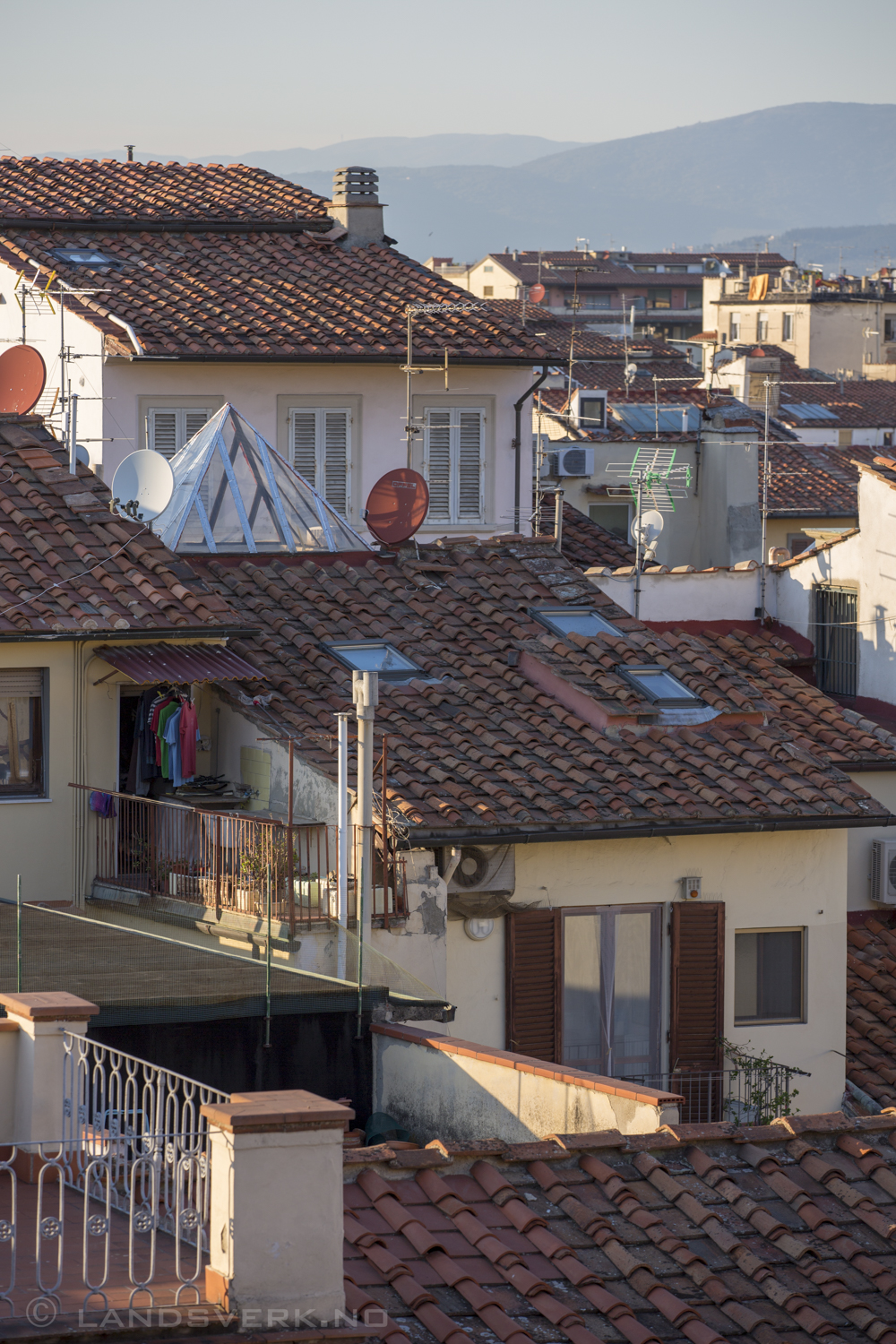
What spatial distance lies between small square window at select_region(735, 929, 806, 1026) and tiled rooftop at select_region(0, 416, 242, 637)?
6016 mm

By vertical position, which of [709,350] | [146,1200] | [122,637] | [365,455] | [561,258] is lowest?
[146,1200]

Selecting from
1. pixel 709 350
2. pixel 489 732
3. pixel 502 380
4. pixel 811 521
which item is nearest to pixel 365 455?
pixel 502 380

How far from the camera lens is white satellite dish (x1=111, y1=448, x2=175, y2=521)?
21.5m

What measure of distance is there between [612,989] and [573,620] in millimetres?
4743

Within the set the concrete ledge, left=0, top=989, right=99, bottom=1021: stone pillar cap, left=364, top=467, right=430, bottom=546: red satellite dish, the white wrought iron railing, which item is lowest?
the concrete ledge

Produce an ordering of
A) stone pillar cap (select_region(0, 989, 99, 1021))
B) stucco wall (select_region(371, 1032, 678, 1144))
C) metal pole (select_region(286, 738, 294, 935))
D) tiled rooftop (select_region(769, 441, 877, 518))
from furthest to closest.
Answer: tiled rooftop (select_region(769, 441, 877, 518))
metal pole (select_region(286, 738, 294, 935))
stucco wall (select_region(371, 1032, 678, 1144))
stone pillar cap (select_region(0, 989, 99, 1021))

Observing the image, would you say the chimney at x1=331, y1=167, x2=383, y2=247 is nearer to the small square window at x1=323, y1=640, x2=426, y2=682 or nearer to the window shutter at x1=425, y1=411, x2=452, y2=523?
the window shutter at x1=425, y1=411, x2=452, y2=523

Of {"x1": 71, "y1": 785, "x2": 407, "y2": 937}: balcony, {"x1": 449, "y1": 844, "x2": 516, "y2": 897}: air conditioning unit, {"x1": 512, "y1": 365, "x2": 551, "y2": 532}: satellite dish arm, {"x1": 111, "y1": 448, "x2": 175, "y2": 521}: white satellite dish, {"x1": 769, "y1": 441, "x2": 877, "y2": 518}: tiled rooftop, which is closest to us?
{"x1": 71, "y1": 785, "x2": 407, "y2": 937}: balcony

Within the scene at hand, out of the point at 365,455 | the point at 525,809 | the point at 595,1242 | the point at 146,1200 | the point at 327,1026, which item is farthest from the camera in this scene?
the point at 365,455

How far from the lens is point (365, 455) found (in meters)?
29.5

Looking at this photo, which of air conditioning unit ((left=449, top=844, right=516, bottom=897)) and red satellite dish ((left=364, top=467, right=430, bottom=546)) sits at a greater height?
red satellite dish ((left=364, top=467, right=430, bottom=546))

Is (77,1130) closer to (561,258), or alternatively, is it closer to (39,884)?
(39,884)

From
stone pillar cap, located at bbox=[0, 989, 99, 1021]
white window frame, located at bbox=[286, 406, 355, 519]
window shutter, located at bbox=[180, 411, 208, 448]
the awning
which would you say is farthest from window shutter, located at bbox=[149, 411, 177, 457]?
stone pillar cap, located at bbox=[0, 989, 99, 1021]

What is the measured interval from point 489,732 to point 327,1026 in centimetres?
517
